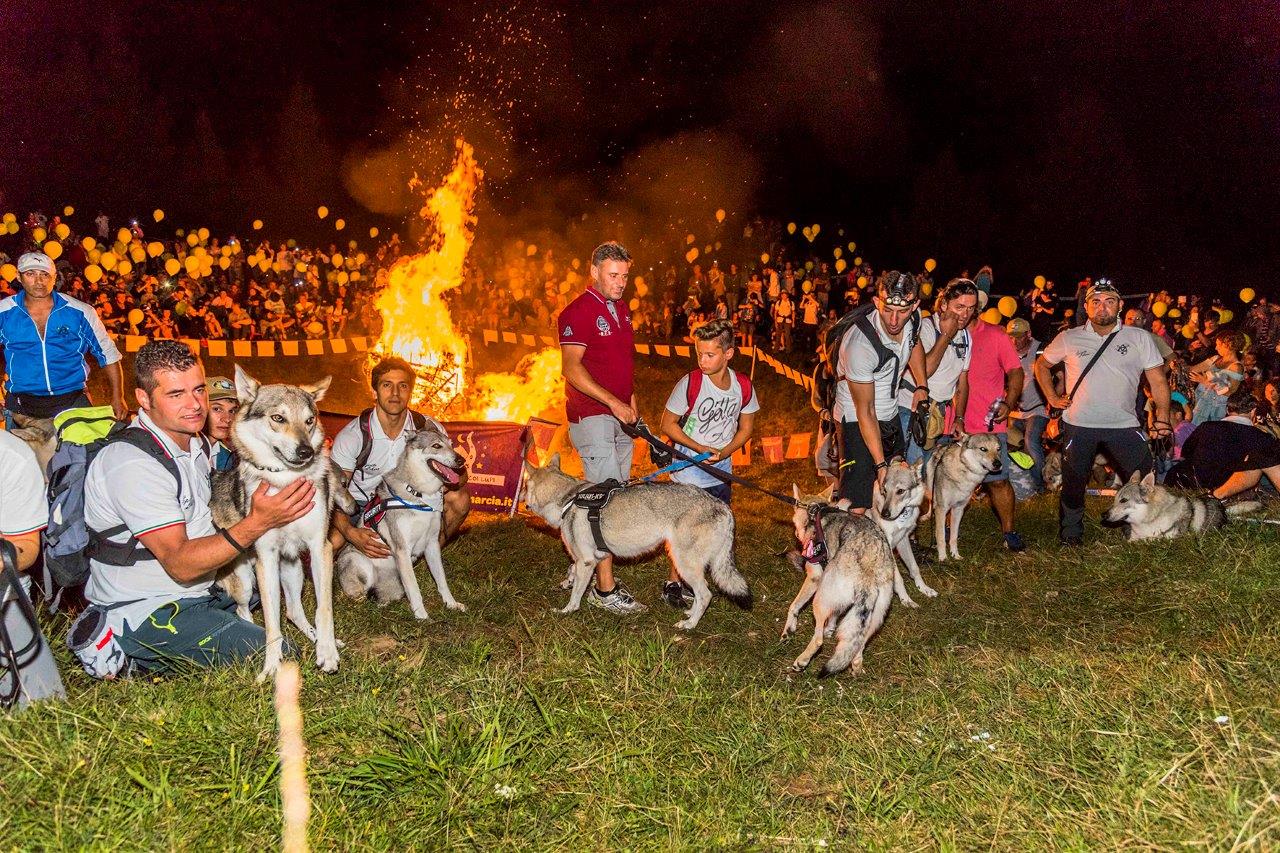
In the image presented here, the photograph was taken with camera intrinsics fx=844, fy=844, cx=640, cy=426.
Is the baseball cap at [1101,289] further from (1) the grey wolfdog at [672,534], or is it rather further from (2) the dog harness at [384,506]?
(2) the dog harness at [384,506]

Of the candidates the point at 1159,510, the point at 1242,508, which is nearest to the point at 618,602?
the point at 1159,510

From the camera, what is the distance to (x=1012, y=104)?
3300cm

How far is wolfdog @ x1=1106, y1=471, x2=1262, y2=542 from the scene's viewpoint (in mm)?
7109

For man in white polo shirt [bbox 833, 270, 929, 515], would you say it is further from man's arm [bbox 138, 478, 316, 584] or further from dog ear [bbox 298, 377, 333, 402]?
man's arm [bbox 138, 478, 316, 584]

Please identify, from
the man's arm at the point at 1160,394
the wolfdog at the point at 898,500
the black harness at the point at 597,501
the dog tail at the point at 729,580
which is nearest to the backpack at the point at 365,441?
the black harness at the point at 597,501

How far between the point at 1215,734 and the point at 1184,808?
1.80 feet

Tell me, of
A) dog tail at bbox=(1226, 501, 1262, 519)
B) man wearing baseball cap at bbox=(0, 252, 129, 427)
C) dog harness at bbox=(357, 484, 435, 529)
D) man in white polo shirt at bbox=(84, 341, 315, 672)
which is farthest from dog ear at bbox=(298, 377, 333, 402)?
dog tail at bbox=(1226, 501, 1262, 519)

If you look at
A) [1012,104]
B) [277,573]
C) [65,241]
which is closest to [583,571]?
[277,573]

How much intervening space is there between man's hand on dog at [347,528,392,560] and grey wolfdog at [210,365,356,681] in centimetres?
86

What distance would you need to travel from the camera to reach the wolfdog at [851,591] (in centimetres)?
480

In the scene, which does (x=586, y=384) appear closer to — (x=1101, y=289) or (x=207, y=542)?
(x=207, y=542)

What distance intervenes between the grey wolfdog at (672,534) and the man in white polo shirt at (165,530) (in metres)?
2.25

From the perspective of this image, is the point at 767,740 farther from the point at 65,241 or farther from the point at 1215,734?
the point at 65,241

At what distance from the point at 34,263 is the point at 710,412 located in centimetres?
542
